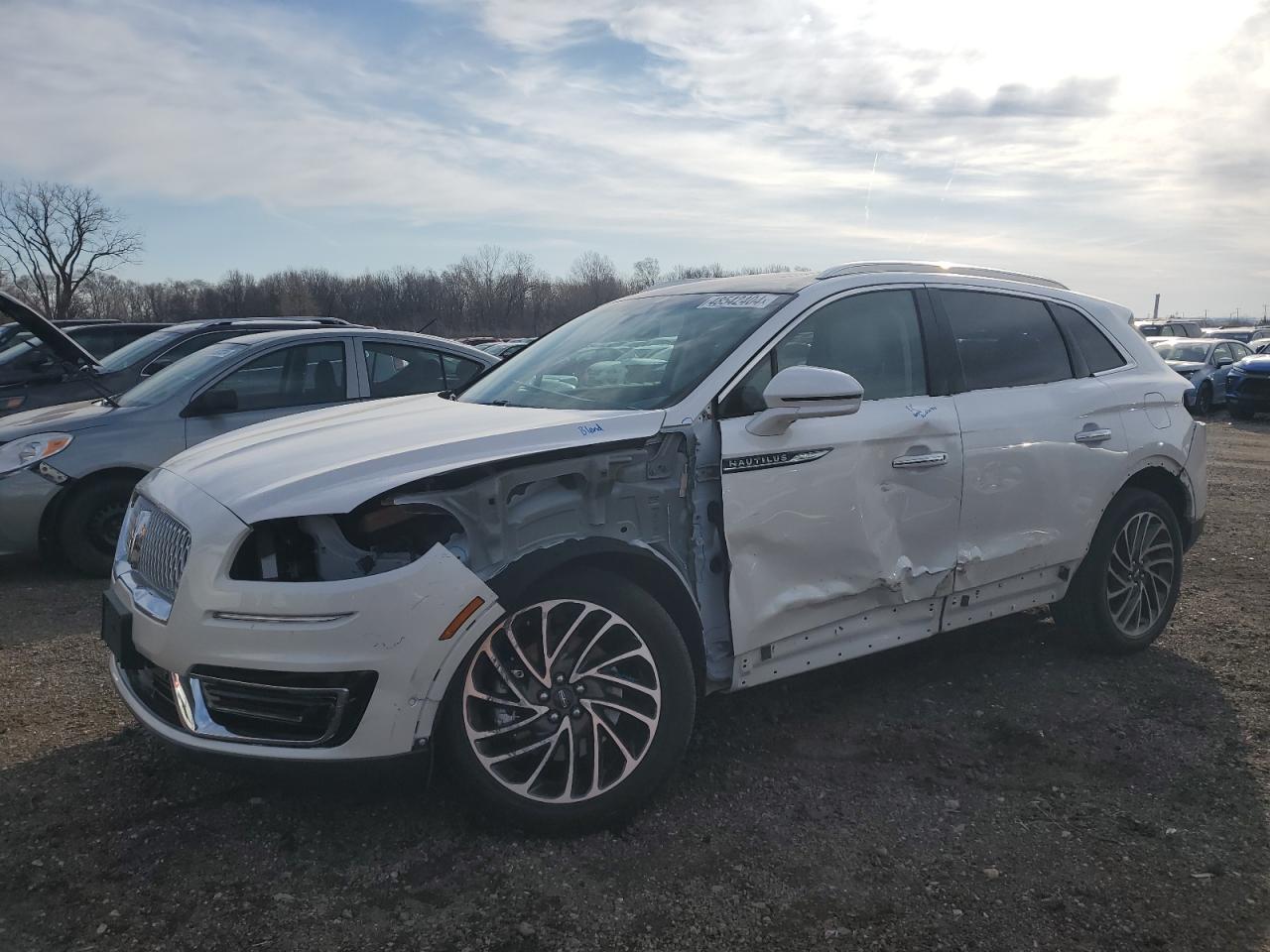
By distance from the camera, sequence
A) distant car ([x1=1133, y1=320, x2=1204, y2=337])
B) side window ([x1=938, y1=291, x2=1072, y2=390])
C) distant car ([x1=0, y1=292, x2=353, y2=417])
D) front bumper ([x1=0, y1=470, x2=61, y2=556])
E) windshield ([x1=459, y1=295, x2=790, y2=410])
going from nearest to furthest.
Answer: windshield ([x1=459, y1=295, x2=790, y2=410]), side window ([x1=938, y1=291, x2=1072, y2=390]), front bumper ([x1=0, y1=470, x2=61, y2=556]), distant car ([x1=0, y1=292, x2=353, y2=417]), distant car ([x1=1133, y1=320, x2=1204, y2=337])

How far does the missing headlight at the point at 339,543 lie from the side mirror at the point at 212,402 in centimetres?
425

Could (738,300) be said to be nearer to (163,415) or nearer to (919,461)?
(919,461)

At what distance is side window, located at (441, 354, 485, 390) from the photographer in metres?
7.53

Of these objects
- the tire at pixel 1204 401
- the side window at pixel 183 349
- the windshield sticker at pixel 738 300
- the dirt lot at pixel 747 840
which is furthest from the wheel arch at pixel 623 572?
the tire at pixel 1204 401

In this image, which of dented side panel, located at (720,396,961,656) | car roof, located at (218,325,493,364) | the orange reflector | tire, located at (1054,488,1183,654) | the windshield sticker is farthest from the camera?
car roof, located at (218,325,493,364)

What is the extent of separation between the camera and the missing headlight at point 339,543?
2785mm

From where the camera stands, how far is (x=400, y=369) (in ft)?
24.0

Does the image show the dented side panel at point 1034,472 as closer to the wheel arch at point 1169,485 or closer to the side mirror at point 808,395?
the wheel arch at point 1169,485

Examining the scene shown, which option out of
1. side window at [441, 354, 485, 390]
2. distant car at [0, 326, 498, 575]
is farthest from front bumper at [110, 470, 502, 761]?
side window at [441, 354, 485, 390]

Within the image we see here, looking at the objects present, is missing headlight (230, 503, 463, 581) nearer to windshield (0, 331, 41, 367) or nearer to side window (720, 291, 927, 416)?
side window (720, 291, 927, 416)

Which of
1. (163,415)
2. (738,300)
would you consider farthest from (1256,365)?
(163,415)

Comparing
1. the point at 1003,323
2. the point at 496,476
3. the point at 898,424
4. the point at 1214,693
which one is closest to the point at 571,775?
the point at 496,476

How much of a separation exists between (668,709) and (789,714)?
114 cm

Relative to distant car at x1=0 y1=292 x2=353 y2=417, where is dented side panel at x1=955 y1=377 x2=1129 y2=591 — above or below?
below
